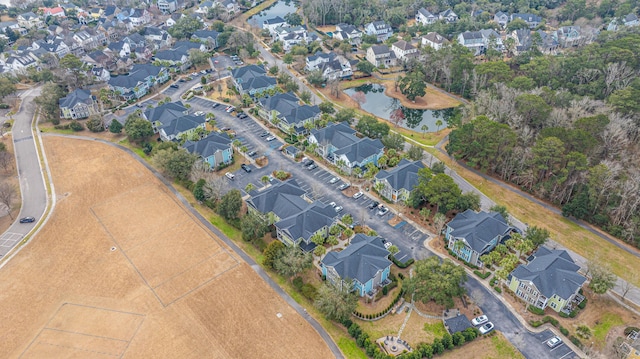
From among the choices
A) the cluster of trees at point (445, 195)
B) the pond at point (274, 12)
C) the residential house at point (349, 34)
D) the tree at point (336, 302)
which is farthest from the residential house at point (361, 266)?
the pond at point (274, 12)

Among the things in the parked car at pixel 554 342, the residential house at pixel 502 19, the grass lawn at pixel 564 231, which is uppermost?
the residential house at pixel 502 19

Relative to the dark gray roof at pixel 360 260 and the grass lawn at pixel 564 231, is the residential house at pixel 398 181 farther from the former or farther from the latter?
the dark gray roof at pixel 360 260

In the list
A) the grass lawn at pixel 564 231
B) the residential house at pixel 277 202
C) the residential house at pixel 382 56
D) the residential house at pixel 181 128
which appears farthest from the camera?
the residential house at pixel 382 56

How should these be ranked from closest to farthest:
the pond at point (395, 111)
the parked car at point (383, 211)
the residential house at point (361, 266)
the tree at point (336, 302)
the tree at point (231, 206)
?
the tree at point (336, 302)
the residential house at point (361, 266)
the tree at point (231, 206)
the parked car at point (383, 211)
the pond at point (395, 111)

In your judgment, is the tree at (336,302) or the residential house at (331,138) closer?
the tree at (336,302)

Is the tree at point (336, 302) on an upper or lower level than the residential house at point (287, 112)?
lower

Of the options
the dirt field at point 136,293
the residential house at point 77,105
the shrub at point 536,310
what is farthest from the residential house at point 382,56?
the shrub at point 536,310

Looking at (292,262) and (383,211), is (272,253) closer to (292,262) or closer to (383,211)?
(292,262)
